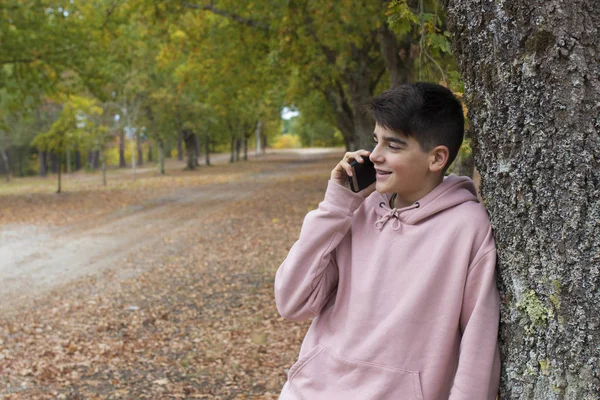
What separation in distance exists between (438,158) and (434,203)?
0.46 feet

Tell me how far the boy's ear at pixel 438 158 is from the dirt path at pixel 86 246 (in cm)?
687

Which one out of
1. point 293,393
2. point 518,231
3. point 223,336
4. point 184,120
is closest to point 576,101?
point 518,231

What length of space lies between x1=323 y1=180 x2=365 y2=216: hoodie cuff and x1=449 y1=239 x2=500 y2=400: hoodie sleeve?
0.43m

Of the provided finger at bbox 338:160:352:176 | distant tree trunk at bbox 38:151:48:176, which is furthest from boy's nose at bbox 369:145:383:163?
distant tree trunk at bbox 38:151:48:176

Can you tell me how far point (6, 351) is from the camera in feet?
19.7

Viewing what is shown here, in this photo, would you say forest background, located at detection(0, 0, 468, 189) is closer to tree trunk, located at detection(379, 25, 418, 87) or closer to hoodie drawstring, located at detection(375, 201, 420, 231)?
tree trunk, located at detection(379, 25, 418, 87)

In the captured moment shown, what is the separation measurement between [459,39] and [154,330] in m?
5.39

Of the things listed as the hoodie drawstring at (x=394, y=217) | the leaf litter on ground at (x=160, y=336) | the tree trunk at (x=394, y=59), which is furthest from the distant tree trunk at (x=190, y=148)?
the hoodie drawstring at (x=394, y=217)

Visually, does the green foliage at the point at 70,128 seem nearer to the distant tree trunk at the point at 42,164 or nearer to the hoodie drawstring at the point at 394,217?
the distant tree trunk at the point at 42,164

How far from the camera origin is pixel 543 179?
1710 millimetres

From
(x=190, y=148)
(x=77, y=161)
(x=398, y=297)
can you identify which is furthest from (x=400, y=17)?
(x=77, y=161)

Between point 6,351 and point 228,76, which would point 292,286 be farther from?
point 228,76

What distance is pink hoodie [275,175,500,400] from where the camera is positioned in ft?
6.06

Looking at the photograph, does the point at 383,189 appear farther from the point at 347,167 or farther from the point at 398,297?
the point at 398,297
